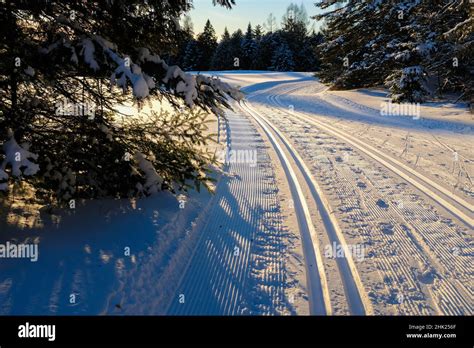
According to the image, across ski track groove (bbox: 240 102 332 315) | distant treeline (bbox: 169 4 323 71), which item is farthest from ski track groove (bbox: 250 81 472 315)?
distant treeline (bbox: 169 4 323 71)

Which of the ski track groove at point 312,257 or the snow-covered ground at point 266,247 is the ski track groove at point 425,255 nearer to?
the snow-covered ground at point 266,247

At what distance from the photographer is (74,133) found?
4.62 meters

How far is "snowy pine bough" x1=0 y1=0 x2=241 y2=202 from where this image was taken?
3836mm

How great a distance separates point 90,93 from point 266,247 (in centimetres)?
319

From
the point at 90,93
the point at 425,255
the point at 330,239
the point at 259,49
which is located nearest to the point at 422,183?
the point at 425,255

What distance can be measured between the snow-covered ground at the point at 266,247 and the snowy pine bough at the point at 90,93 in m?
0.63

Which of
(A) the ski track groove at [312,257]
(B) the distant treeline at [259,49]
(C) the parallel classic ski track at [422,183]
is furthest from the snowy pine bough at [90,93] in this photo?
(B) the distant treeline at [259,49]

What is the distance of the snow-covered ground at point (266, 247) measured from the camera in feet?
11.1

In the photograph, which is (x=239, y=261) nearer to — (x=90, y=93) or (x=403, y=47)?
(x=90, y=93)

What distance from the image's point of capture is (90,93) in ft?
16.0

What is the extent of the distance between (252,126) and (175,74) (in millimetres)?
9709

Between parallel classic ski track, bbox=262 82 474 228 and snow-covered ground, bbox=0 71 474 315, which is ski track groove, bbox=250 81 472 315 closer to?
snow-covered ground, bbox=0 71 474 315
